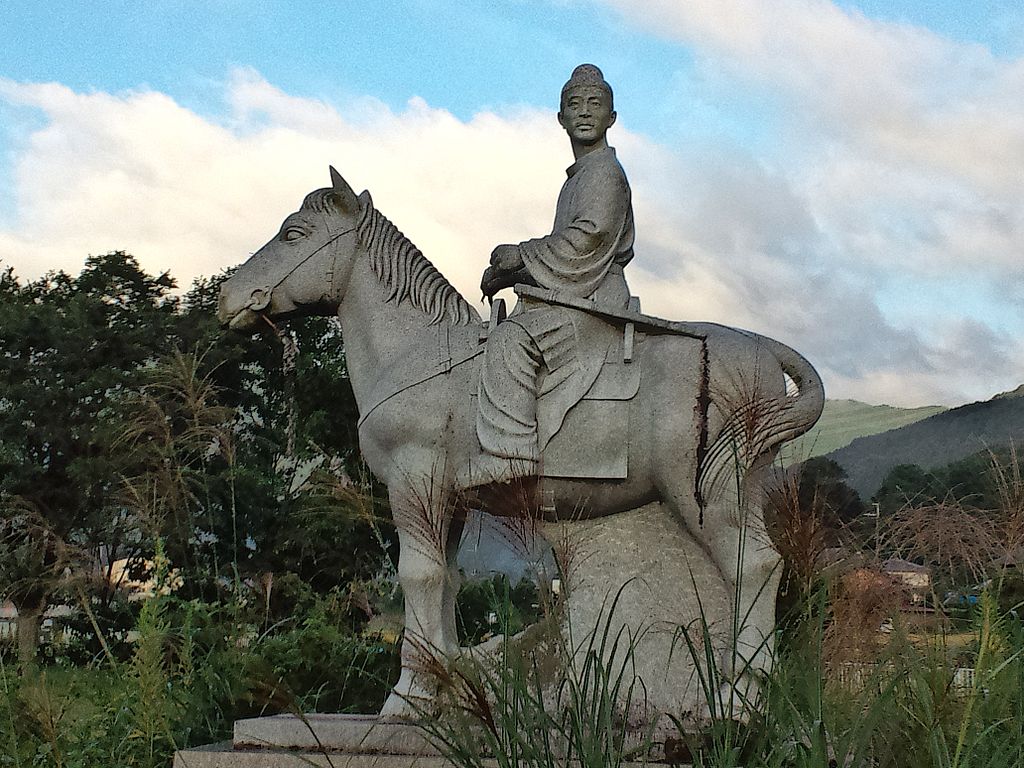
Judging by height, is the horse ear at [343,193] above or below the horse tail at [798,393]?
above

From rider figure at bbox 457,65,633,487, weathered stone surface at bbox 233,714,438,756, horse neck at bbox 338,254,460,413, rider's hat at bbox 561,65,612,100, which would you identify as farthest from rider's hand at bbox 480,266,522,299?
weathered stone surface at bbox 233,714,438,756

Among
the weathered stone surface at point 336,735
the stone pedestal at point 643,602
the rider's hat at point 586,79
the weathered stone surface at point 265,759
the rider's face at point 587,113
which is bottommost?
the weathered stone surface at point 265,759

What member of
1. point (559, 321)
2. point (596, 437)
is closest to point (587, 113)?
point (559, 321)

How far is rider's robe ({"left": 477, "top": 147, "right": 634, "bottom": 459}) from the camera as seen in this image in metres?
4.39

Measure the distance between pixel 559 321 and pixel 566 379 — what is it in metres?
0.23

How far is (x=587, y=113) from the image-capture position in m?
4.79

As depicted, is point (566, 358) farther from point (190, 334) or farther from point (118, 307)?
point (118, 307)

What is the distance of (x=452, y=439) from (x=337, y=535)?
12.0 m

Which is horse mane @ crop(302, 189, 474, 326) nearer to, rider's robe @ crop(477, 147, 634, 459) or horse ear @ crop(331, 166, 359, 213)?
horse ear @ crop(331, 166, 359, 213)

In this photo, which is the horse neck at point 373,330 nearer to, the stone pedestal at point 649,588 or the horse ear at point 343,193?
the horse ear at point 343,193

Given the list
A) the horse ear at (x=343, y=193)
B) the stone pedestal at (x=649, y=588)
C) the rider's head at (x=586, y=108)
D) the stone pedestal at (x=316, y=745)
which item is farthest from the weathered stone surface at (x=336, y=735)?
the rider's head at (x=586, y=108)

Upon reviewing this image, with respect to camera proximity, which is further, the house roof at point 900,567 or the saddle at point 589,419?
the saddle at point 589,419

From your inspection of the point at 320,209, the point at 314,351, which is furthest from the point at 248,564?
the point at 320,209

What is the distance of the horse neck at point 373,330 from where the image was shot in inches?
188
